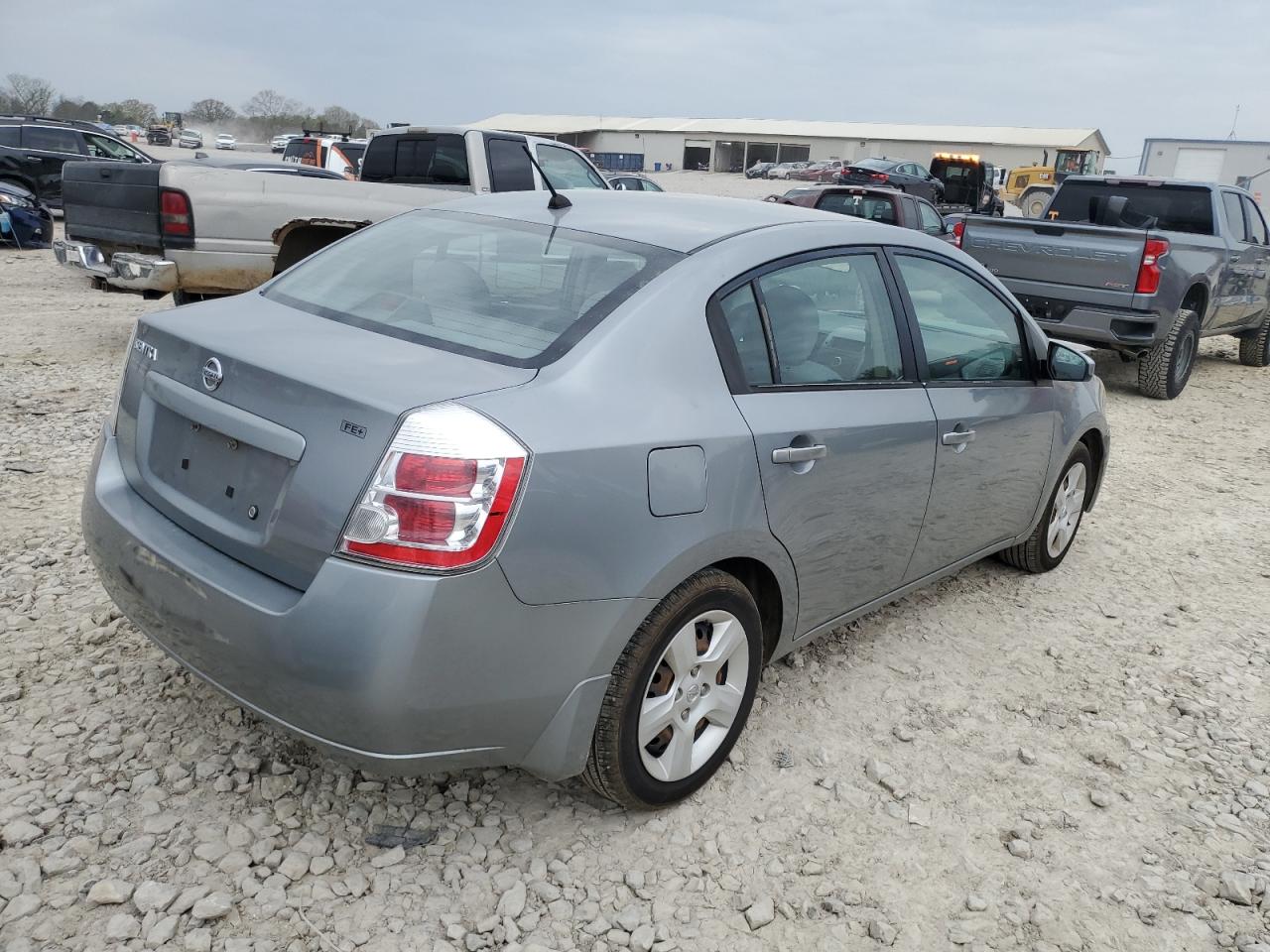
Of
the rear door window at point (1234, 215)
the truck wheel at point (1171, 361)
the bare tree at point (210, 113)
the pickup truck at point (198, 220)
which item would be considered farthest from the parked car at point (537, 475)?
the bare tree at point (210, 113)

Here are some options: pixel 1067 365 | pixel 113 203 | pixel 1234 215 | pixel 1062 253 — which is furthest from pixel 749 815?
pixel 1234 215

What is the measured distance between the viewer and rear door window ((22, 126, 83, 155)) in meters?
18.0

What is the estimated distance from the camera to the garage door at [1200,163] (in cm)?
4481

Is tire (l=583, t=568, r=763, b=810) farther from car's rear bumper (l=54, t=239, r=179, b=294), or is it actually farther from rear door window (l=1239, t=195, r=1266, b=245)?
rear door window (l=1239, t=195, r=1266, b=245)

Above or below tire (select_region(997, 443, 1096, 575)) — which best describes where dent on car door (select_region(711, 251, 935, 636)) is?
above

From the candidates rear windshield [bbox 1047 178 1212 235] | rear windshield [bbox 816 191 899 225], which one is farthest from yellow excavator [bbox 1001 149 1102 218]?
rear windshield [bbox 816 191 899 225]

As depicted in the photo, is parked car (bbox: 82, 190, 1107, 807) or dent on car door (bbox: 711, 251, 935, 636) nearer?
parked car (bbox: 82, 190, 1107, 807)

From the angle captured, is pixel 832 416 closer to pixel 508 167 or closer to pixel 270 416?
pixel 270 416

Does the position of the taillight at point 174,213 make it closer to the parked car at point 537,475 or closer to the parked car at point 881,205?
the parked car at point 537,475

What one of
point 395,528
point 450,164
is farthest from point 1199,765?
point 450,164

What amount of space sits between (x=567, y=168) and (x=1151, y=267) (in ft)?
17.1

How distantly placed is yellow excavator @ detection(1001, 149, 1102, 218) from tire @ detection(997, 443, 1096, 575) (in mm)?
7832

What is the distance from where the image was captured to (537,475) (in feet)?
7.27

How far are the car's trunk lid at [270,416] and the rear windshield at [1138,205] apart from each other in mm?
9072
